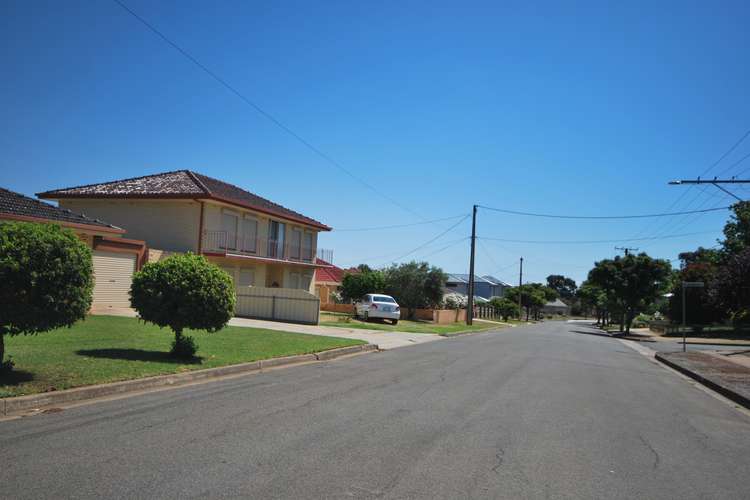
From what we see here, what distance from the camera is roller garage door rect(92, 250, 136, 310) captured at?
21.0 meters

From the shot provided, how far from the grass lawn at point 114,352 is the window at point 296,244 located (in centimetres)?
1853

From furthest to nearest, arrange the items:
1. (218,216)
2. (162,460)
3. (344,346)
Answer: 1. (218,216)
2. (344,346)
3. (162,460)

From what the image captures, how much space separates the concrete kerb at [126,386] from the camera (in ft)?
23.5

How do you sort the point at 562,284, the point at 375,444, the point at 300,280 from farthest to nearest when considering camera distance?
the point at 562,284
the point at 300,280
the point at 375,444

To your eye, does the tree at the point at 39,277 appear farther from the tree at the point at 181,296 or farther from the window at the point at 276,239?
the window at the point at 276,239

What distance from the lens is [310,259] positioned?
38.9m

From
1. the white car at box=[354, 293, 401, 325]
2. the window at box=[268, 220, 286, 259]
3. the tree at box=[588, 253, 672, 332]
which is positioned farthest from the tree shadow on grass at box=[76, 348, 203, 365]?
the tree at box=[588, 253, 672, 332]

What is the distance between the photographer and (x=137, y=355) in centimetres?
1119

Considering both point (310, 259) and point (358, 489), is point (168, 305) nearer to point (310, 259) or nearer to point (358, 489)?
point (358, 489)

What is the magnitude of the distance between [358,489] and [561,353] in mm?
16793

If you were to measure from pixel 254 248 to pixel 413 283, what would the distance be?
12612mm

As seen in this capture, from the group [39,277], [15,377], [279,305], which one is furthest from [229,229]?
[39,277]

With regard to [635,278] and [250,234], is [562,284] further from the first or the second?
[250,234]

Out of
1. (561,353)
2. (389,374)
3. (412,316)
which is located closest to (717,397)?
(389,374)
